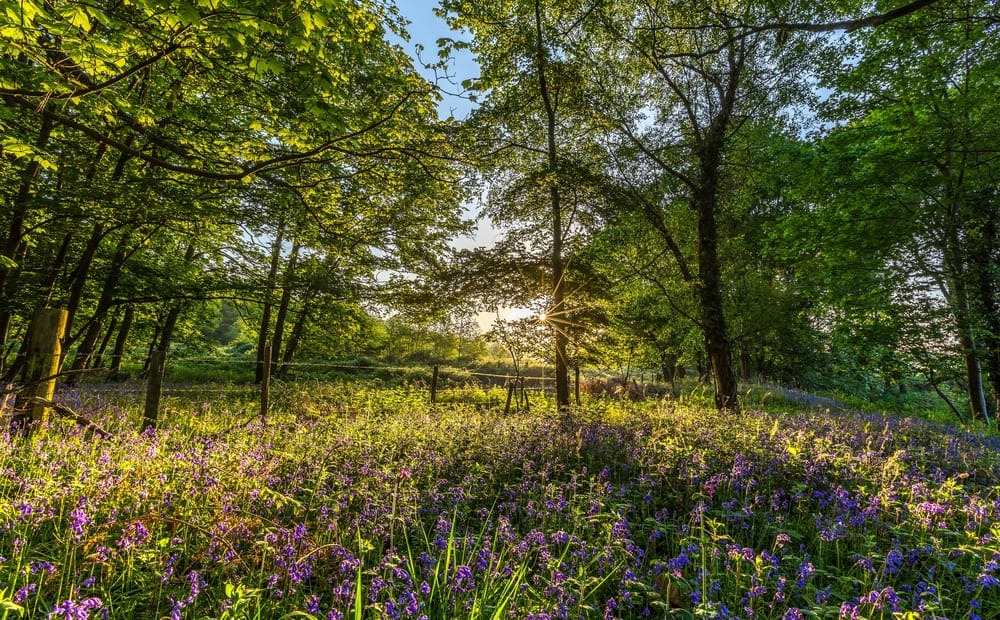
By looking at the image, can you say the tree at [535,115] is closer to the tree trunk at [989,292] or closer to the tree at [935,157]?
the tree at [935,157]

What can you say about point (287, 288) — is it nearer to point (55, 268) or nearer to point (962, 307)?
point (55, 268)

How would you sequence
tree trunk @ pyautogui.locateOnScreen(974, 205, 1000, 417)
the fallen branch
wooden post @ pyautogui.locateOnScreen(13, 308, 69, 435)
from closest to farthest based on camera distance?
the fallen branch < wooden post @ pyautogui.locateOnScreen(13, 308, 69, 435) < tree trunk @ pyautogui.locateOnScreen(974, 205, 1000, 417)

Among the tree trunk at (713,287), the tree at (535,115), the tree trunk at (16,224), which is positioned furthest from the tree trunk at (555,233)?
the tree trunk at (16,224)

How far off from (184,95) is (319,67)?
18.9 ft

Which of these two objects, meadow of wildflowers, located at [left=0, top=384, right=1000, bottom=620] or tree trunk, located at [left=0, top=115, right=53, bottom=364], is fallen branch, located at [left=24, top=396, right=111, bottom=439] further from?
tree trunk, located at [left=0, top=115, right=53, bottom=364]

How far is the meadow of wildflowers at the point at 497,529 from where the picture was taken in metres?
2.36

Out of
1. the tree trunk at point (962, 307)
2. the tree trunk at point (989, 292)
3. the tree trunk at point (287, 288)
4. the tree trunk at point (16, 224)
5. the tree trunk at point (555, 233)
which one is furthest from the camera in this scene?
the tree trunk at point (287, 288)

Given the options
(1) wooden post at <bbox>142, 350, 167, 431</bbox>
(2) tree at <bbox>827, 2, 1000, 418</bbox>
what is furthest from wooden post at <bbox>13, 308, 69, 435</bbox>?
(2) tree at <bbox>827, 2, 1000, 418</bbox>

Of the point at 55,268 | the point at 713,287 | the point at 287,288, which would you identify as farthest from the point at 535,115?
the point at 55,268

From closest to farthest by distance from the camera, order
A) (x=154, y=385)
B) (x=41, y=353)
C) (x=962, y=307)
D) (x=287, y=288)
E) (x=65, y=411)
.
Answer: (x=65, y=411) → (x=41, y=353) → (x=154, y=385) → (x=962, y=307) → (x=287, y=288)

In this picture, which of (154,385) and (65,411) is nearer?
(65,411)

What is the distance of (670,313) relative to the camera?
1748cm

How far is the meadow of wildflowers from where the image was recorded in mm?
2359

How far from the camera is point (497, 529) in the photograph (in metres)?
3.03
